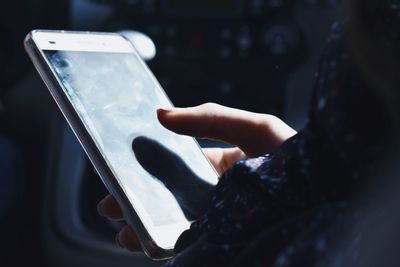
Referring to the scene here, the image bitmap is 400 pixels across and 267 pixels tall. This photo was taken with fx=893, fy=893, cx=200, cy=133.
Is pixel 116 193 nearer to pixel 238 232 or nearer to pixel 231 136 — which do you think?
pixel 231 136

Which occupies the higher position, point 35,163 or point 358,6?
point 358,6

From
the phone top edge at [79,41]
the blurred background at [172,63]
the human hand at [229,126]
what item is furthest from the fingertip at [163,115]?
the blurred background at [172,63]

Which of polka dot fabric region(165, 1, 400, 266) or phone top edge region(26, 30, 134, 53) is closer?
polka dot fabric region(165, 1, 400, 266)

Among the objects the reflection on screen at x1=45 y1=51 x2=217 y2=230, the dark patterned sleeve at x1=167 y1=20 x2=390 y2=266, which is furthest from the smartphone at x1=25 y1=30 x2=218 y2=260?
the dark patterned sleeve at x1=167 y1=20 x2=390 y2=266

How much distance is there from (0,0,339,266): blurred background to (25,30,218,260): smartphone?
1.37ft

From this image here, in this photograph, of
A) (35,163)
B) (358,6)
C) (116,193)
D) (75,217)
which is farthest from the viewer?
(35,163)

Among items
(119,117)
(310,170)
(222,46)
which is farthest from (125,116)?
(222,46)

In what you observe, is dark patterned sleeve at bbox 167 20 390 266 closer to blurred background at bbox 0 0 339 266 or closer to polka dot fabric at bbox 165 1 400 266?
polka dot fabric at bbox 165 1 400 266

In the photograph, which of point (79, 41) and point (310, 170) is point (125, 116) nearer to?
point (79, 41)

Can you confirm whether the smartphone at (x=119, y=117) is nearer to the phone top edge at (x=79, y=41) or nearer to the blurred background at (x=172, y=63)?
the phone top edge at (x=79, y=41)

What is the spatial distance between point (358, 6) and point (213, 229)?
125 mm

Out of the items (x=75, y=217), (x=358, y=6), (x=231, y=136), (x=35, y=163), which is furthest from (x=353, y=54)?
(x=35, y=163)

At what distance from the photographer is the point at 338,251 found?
366 mm

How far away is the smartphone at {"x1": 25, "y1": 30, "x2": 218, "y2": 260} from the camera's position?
0.58 metres
